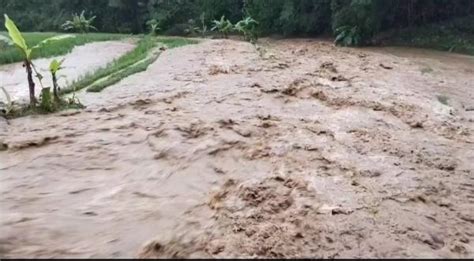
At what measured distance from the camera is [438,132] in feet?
21.5

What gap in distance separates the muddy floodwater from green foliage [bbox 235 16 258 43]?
29.8 ft

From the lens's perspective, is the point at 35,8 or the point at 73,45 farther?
the point at 35,8

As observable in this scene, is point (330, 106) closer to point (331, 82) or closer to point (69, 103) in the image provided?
point (331, 82)

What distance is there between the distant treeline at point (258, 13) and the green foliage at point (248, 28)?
38 cm

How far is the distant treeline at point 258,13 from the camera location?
54.1 ft

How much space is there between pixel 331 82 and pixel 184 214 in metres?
5.57

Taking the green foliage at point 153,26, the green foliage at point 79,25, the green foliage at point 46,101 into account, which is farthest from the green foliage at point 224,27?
the green foliage at point 46,101

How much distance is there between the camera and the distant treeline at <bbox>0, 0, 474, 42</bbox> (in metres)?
16.5

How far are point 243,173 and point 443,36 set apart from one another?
13.0 m

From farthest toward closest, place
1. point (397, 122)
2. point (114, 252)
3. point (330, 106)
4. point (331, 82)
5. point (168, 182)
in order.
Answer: point (331, 82), point (330, 106), point (397, 122), point (168, 182), point (114, 252)

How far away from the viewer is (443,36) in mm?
16125

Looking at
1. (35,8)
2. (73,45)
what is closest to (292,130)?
Answer: (73,45)

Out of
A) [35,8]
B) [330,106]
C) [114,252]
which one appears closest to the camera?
[114,252]

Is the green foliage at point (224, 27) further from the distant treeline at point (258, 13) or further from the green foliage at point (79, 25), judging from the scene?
the green foliage at point (79, 25)
